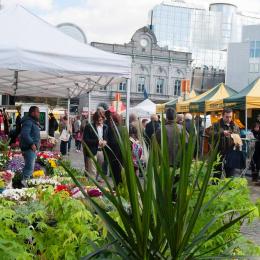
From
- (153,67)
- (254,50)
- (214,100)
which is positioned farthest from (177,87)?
(214,100)

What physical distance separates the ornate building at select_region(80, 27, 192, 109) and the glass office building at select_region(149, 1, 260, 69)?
49.3 metres

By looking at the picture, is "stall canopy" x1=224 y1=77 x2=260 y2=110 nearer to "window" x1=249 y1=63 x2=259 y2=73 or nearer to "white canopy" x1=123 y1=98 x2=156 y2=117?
"white canopy" x1=123 y1=98 x2=156 y2=117

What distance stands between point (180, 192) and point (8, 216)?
47.9 inches

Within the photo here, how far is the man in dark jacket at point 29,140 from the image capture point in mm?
7801

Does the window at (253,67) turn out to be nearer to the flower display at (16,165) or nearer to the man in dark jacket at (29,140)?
the flower display at (16,165)

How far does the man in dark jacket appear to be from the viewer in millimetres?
7801

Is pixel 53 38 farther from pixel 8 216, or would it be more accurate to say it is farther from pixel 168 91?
pixel 168 91

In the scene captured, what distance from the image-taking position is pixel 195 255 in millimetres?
2584

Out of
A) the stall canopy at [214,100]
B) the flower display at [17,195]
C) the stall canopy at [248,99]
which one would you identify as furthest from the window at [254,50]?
the flower display at [17,195]

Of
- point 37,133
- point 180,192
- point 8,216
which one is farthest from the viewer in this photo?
point 37,133

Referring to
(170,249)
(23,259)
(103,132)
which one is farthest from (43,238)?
(103,132)

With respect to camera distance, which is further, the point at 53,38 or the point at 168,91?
the point at 168,91

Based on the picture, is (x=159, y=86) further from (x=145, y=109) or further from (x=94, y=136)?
(x=94, y=136)

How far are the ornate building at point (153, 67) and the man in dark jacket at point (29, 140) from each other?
211 feet
